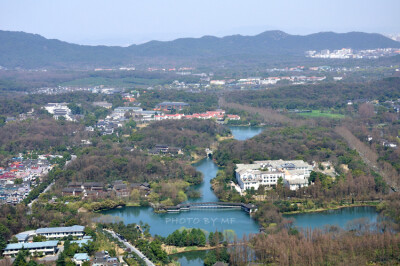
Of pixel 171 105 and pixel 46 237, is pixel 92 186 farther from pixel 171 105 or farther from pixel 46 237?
pixel 171 105

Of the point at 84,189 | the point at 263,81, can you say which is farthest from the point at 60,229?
the point at 263,81

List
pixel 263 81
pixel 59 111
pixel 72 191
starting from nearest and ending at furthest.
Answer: pixel 72 191 < pixel 59 111 < pixel 263 81

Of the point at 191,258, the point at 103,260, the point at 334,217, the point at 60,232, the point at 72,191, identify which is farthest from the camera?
the point at 72,191

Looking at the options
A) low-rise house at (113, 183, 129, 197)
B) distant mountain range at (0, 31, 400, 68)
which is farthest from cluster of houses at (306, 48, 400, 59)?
low-rise house at (113, 183, 129, 197)

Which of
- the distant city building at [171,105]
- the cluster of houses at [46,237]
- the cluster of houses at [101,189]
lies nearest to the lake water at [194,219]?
the cluster of houses at [101,189]

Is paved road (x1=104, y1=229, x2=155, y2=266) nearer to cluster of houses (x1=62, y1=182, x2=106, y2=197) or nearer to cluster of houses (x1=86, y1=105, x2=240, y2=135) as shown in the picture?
cluster of houses (x1=62, y1=182, x2=106, y2=197)

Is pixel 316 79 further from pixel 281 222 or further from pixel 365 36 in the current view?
pixel 365 36

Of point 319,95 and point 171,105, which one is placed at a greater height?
point 319,95

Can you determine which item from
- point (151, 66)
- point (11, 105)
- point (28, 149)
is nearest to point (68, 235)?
point (28, 149)
